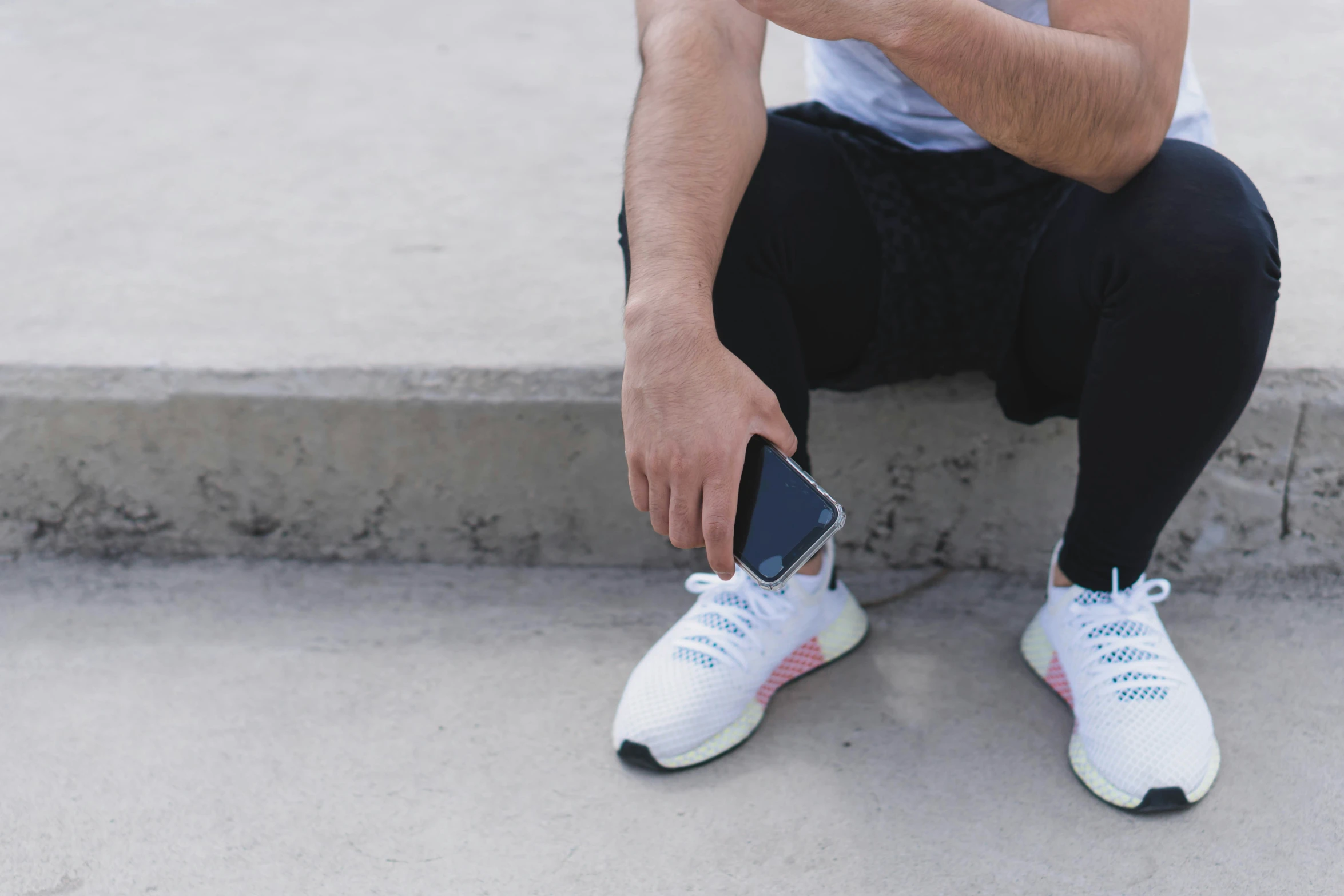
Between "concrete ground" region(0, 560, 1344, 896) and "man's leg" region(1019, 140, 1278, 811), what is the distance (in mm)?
54

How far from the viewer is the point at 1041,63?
32.1 inches

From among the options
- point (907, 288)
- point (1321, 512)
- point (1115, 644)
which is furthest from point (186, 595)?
point (1321, 512)

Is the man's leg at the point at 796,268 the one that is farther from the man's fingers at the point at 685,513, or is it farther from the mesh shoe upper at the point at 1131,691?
the mesh shoe upper at the point at 1131,691

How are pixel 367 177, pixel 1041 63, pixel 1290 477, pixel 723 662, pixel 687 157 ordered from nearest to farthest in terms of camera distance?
pixel 1041 63 < pixel 687 157 < pixel 723 662 < pixel 1290 477 < pixel 367 177

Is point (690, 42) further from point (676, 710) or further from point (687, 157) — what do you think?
point (676, 710)

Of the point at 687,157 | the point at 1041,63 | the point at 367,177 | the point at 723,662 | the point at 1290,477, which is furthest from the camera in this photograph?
the point at 367,177

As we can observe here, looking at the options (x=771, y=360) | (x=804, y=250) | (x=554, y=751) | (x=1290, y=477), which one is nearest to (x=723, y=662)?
(x=554, y=751)

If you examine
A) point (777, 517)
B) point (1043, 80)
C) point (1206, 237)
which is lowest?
point (777, 517)

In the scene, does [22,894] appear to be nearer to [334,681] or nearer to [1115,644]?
[334,681]

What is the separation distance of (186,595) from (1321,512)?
134 cm

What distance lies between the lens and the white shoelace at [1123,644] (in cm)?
100

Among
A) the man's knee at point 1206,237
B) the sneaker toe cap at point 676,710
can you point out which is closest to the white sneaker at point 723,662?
the sneaker toe cap at point 676,710

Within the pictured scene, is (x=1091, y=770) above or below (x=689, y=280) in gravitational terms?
below

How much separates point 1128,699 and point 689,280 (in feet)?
1.87
